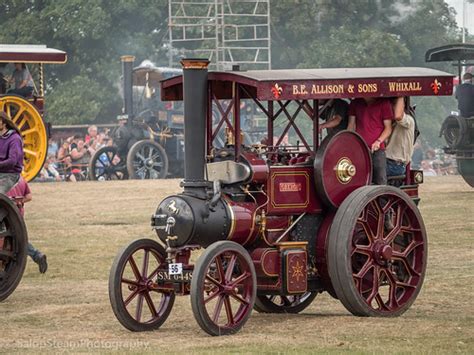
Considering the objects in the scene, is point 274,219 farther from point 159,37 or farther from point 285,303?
point 159,37

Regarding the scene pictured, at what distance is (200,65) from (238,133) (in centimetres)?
52

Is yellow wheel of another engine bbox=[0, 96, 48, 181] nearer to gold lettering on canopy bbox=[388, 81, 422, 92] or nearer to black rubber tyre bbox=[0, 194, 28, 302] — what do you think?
black rubber tyre bbox=[0, 194, 28, 302]

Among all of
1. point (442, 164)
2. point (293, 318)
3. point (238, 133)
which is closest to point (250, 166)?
point (238, 133)

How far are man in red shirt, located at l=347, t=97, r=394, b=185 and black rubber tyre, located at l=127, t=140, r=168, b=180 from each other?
18.1m

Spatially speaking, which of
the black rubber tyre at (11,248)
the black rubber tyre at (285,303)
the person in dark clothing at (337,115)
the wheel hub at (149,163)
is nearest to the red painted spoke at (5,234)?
the black rubber tyre at (11,248)

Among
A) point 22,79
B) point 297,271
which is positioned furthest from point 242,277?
point 22,79

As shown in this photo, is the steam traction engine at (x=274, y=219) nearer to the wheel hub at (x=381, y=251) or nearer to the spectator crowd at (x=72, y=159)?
the wheel hub at (x=381, y=251)

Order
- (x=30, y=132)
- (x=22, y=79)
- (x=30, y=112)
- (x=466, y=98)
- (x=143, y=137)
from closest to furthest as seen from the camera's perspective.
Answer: (x=30, y=112), (x=30, y=132), (x=22, y=79), (x=466, y=98), (x=143, y=137)

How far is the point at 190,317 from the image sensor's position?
378 inches

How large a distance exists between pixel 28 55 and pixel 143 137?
808 centimetres

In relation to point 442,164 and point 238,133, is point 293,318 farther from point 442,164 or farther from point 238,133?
point 442,164

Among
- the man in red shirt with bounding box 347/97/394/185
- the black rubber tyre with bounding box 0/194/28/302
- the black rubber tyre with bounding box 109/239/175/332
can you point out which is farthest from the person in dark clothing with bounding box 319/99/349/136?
the black rubber tyre with bounding box 0/194/28/302

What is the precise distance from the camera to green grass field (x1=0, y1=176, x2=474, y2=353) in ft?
26.2

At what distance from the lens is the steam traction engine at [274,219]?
8.71 m
